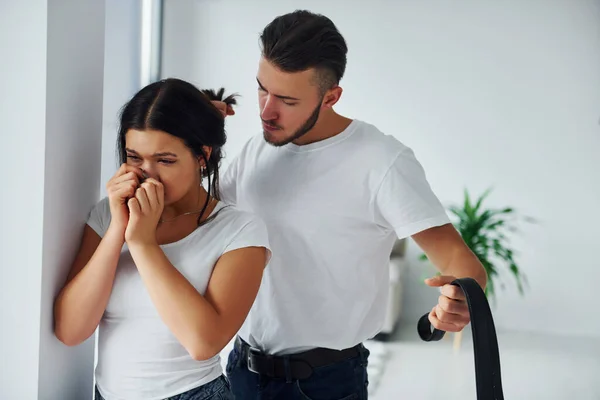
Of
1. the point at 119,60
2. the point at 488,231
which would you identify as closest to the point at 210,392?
the point at 119,60

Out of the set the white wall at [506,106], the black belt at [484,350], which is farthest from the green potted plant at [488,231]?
the black belt at [484,350]

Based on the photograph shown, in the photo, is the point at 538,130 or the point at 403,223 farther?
the point at 538,130

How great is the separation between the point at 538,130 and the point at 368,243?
4534 millimetres

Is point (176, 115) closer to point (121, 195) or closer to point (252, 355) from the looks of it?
point (121, 195)

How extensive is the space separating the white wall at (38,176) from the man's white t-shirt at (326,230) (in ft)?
1.53

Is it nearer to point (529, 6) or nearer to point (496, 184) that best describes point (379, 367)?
point (496, 184)

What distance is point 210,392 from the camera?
1.17 metres

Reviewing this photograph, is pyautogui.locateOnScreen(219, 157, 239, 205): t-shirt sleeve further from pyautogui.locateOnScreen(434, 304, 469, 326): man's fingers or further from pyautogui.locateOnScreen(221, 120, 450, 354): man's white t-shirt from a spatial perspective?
pyautogui.locateOnScreen(434, 304, 469, 326): man's fingers

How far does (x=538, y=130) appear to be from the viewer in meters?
5.59

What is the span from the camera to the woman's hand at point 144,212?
1.08m

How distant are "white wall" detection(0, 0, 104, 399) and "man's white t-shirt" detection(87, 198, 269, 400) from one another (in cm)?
10

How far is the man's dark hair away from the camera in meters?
1.43

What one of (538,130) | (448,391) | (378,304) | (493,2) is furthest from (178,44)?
(378,304)

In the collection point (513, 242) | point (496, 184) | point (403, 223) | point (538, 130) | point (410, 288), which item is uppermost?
point (403, 223)
